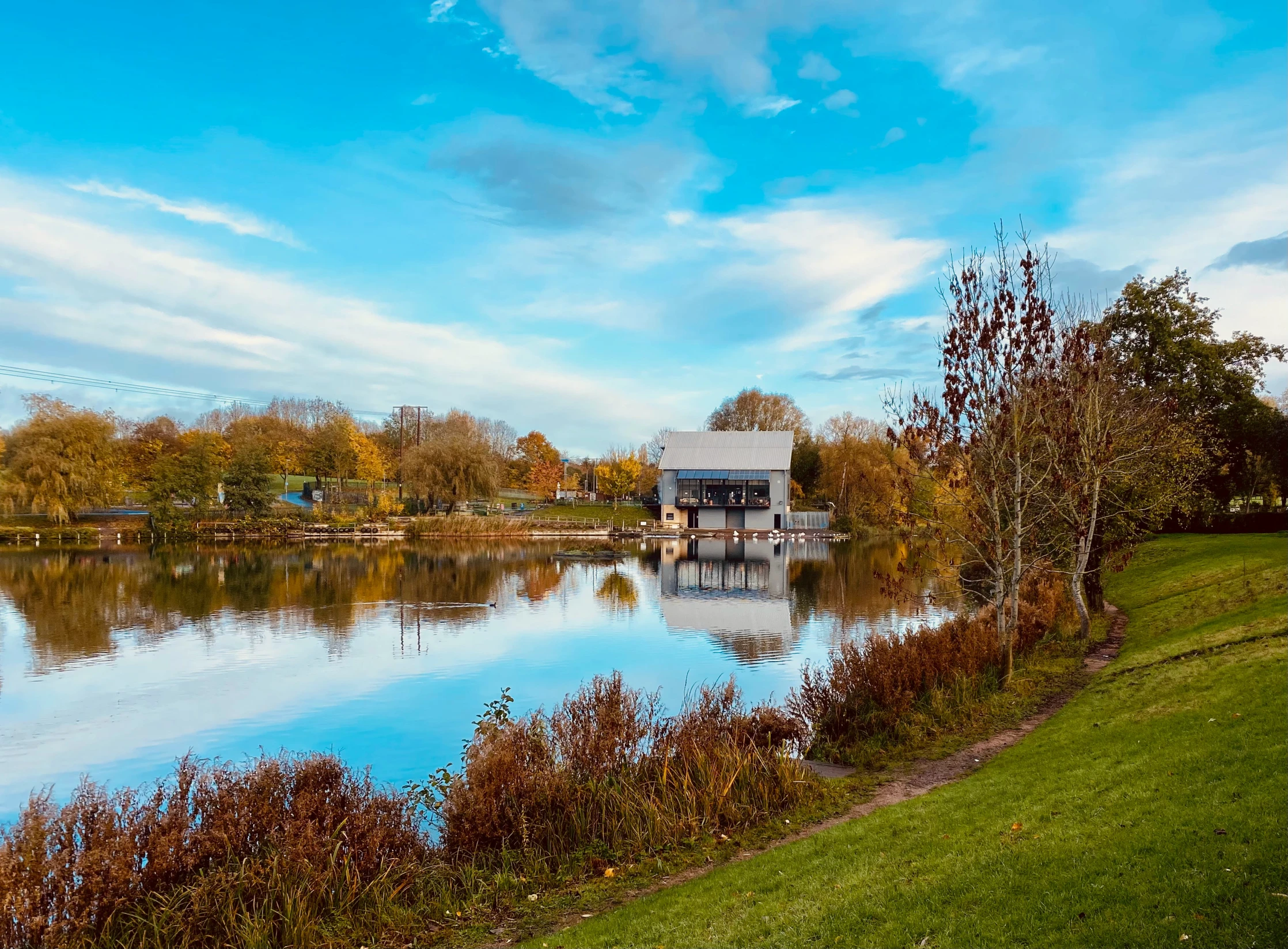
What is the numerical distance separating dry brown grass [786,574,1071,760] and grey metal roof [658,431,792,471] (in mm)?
59745

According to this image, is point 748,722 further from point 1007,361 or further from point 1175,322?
point 1175,322

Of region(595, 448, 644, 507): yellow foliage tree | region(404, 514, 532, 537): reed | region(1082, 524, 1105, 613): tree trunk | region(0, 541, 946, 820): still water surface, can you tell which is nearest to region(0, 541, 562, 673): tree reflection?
region(0, 541, 946, 820): still water surface

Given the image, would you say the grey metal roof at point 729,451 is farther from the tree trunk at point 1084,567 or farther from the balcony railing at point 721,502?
the tree trunk at point 1084,567

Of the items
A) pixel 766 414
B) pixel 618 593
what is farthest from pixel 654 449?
pixel 618 593

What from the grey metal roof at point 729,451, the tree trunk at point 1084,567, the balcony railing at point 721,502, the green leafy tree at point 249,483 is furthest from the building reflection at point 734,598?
the green leafy tree at point 249,483

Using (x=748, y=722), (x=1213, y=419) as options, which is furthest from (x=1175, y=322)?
(x=748, y=722)

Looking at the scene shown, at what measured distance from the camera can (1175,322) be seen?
3045 cm

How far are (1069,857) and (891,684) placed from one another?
7.19 meters

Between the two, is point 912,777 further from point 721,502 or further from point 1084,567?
point 721,502

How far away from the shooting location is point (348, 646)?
2277cm

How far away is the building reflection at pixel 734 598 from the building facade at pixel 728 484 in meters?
16.1

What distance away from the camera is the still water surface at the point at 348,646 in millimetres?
14586

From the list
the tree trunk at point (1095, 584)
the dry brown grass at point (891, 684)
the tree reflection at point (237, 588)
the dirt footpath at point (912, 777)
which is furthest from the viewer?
the tree reflection at point (237, 588)

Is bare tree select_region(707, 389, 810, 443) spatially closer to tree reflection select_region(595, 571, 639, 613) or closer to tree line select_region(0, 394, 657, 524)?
tree line select_region(0, 394, 657, 524)
